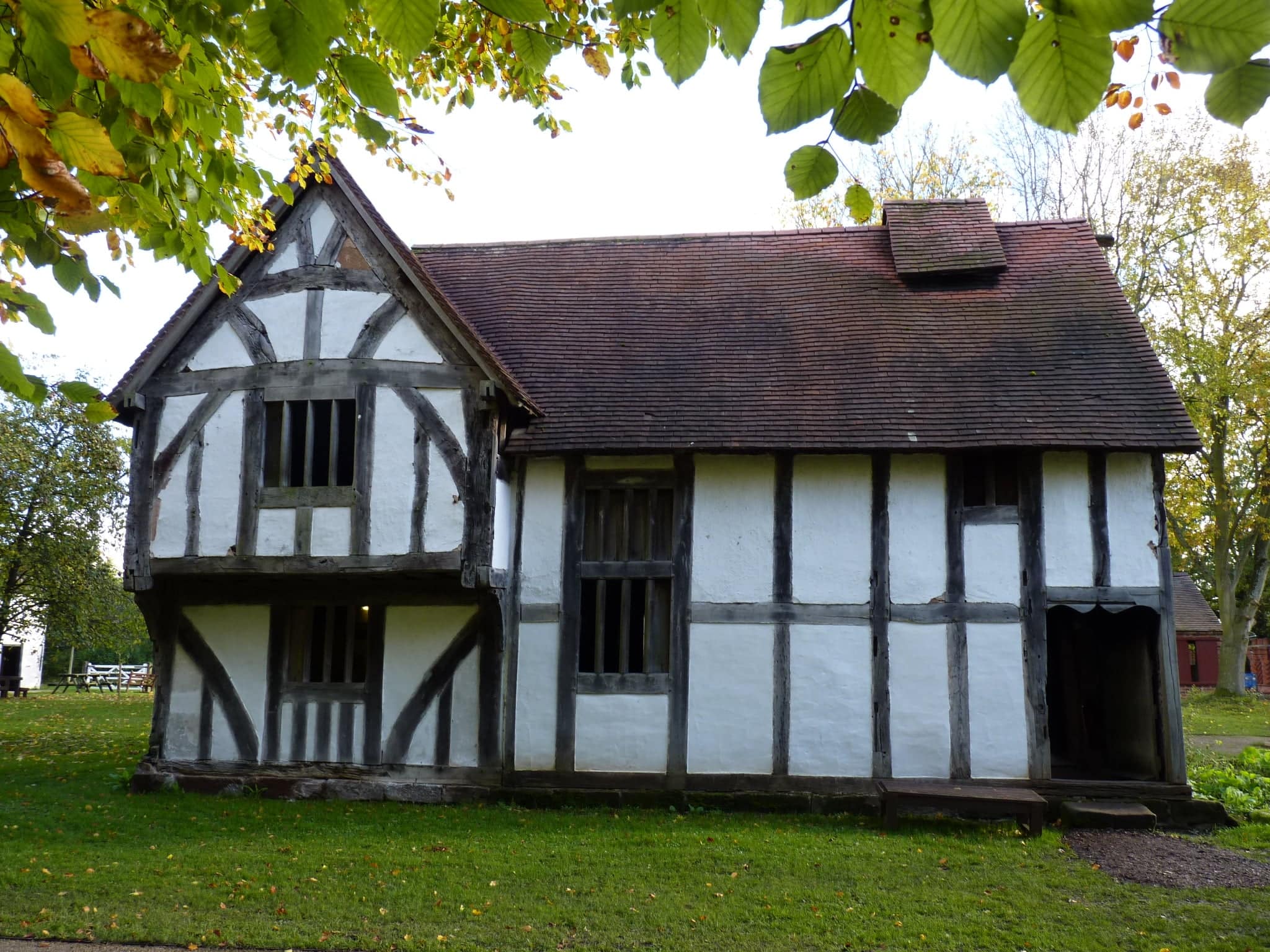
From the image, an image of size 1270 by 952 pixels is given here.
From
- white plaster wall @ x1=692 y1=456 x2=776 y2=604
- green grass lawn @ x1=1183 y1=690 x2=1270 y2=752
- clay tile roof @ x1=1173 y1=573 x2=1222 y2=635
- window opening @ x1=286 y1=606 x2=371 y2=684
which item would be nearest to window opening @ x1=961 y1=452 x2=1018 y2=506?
white plaster wall @ x1=692 y1=456 x2=776 y2=604

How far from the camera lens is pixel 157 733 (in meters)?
12.5

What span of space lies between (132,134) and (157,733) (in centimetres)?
1018

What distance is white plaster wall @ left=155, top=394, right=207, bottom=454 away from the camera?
1202cm

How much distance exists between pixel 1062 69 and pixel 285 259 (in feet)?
Answer: 38.3

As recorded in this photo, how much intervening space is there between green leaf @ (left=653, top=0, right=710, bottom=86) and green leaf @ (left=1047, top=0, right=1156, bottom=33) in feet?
2.86

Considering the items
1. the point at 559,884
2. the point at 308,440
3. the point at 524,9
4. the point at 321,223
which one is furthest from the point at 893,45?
the point at 321,223

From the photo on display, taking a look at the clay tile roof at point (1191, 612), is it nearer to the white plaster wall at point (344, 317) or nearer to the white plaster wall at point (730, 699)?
the white plaster wall at point (730, 699)

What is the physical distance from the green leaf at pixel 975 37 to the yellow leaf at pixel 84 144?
242 centimetres

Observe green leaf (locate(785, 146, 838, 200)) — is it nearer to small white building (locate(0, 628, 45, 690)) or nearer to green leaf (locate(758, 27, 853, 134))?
green leaf (locate(758, 27, 853, 134))

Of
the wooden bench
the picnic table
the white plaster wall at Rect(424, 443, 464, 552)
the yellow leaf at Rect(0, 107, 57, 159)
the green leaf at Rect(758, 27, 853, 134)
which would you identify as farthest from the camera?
the picnic table

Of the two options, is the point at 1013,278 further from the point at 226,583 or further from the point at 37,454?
the point at 37,454

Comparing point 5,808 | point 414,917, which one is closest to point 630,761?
point 414,917

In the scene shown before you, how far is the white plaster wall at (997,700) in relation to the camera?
11305mm

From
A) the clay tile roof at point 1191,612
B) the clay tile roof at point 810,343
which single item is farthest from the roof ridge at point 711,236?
the clay tile roof at point 1191,612
